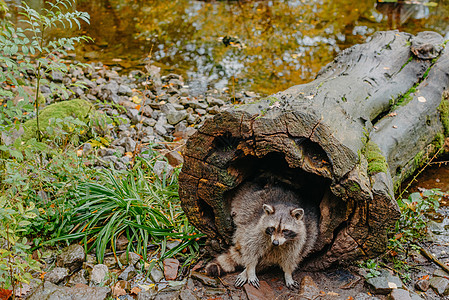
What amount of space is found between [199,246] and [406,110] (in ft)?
9.25

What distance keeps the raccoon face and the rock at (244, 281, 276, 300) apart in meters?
0.41

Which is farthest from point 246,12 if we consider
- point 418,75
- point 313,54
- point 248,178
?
point 248,178

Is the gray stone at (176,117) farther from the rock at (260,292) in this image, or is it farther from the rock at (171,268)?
the rock at (260,292)

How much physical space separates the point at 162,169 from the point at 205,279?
5.96ft

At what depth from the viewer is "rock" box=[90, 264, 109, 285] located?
371cm

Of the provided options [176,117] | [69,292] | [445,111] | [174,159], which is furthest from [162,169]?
[445,111]

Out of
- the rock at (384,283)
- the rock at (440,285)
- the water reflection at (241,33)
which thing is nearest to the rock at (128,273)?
the rock at (384,283)

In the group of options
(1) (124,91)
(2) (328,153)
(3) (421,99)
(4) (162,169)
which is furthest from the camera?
(1) (124,91)

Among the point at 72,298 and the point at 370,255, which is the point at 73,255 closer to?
the point at 72,298

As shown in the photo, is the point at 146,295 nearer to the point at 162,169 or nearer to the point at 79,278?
the point at 79,278

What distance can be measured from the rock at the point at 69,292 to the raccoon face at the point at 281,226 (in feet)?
5.02

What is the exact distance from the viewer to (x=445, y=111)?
5094mm

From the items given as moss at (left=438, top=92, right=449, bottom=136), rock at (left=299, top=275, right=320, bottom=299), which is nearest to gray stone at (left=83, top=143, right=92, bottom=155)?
rock at (left=299, top=275, right=320, bottom=299)

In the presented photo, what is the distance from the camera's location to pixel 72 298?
11.1 feet
